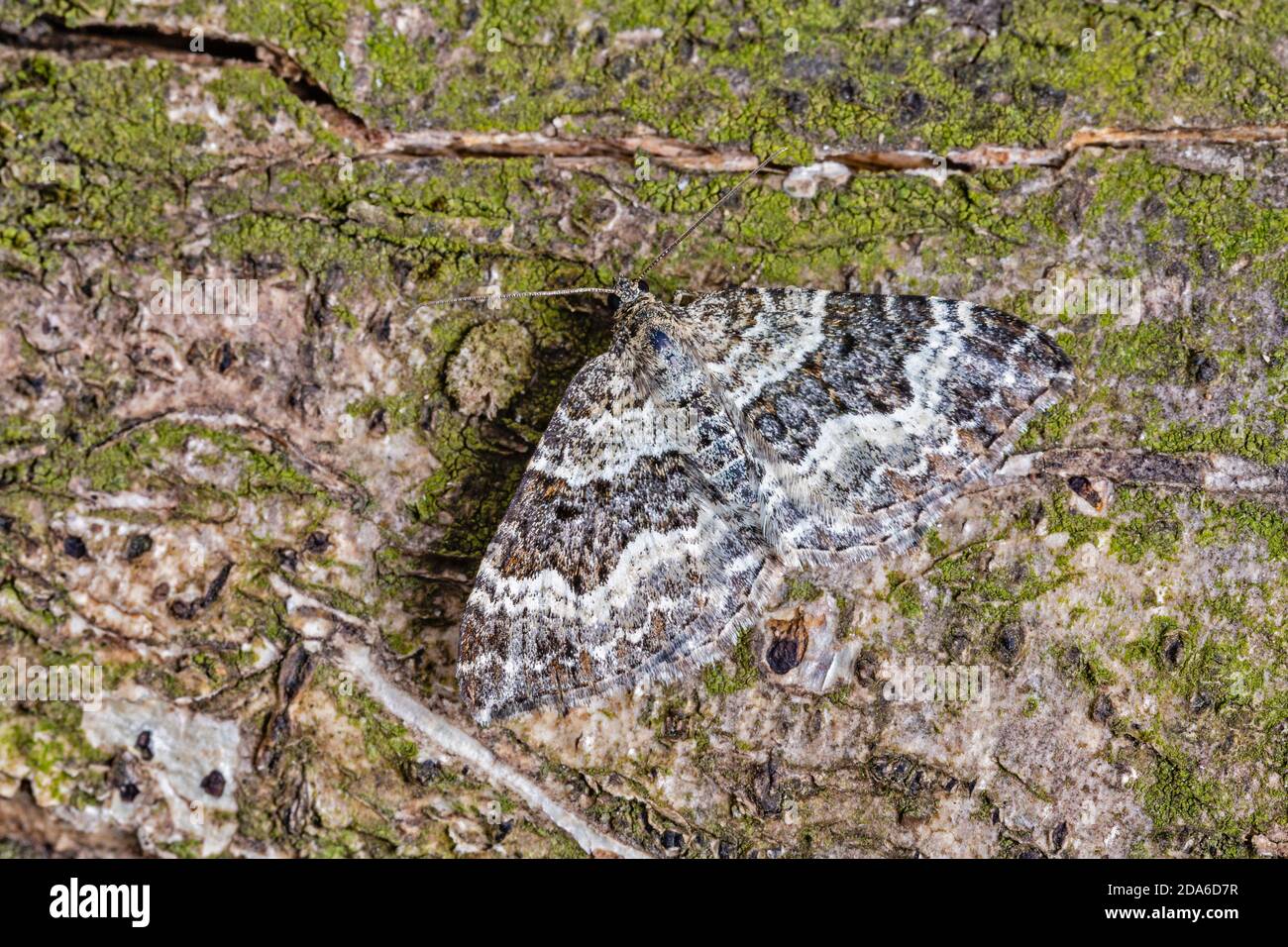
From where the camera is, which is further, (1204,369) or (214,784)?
(1204,369)

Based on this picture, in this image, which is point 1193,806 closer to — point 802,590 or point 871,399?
point 802,590

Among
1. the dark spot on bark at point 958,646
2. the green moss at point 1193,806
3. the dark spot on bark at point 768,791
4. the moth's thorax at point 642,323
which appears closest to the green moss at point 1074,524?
the dark spot on bark at point 958,646

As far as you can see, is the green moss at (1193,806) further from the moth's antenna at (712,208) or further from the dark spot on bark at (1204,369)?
the moth's antenna at (712,208)

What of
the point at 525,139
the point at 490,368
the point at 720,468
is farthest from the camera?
the point at 525,139

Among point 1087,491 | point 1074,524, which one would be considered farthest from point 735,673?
point 1087,491

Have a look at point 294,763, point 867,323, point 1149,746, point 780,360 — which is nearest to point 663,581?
point 780,360
